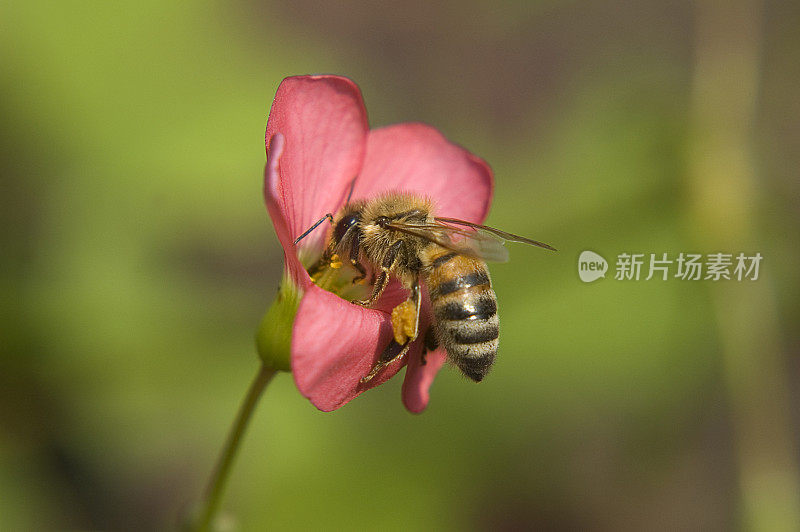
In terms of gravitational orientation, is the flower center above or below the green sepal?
above

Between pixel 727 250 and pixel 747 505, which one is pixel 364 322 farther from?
pixel 747 505

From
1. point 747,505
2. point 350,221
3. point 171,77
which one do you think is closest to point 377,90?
point 171,77

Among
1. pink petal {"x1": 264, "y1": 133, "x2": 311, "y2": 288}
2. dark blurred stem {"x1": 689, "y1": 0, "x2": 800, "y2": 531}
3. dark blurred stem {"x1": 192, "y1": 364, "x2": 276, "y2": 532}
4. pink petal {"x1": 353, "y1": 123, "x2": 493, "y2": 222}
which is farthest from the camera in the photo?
dark blurred stem {"x1": 689, "y1": 0, "x2": 800, "y2": 531}

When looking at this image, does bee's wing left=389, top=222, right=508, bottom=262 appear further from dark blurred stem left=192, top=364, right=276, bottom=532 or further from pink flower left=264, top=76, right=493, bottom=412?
dark blurred stem left=192, top=364, right=276, bottom=532

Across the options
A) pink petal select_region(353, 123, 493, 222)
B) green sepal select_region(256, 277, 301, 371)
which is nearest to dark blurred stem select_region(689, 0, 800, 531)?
pink petal select_region(353, 123, 493, 222)

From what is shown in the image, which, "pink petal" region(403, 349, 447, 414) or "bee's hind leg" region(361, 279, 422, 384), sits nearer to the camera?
"bee's hind leg" region(361, 279, 422, 384)

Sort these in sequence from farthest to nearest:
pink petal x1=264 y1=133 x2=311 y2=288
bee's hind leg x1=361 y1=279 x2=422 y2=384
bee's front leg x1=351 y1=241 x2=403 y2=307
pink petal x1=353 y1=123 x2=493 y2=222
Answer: pink petal x1=353 y1=123 x2=493 y2=222 < bee's front leg x1=351 y1=241 x2=403 y2=307 < bee's hind leg x1=361 y1=279 x2=422 y2=384 < pink petal x1=264 y1=133 x2=311 y2=288
